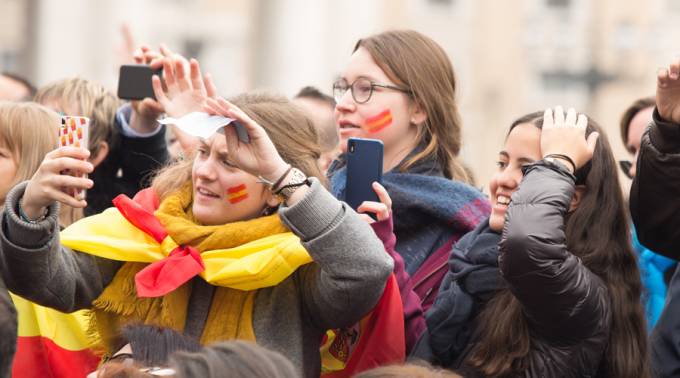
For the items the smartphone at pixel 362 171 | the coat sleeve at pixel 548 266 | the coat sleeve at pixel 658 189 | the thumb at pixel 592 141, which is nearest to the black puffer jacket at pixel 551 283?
the coat sleeve at pixel 548 266

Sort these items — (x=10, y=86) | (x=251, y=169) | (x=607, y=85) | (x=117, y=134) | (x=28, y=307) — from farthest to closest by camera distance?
(x=607, y=85)
(x=10, y=86)
(x=117, y=134)
(x=28, y=307)
(x=251, y=169)

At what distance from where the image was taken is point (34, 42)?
39.4 m

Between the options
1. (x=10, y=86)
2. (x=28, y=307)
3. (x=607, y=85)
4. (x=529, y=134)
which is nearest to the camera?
(x=529, y=134)

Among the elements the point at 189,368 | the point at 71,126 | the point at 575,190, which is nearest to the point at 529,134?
the point at 575,190

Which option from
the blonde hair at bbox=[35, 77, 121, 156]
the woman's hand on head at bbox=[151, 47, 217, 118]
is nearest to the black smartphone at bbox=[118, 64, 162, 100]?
the woman's hand on head at bbox=[151, 47, 217, 118]

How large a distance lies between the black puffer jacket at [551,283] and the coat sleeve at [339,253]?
1.15ft

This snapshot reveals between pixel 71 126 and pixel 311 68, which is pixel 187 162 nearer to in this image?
pixel 71 126

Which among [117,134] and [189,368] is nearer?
[189,368]

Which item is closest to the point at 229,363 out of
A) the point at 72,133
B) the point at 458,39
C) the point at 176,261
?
the point at 176,261

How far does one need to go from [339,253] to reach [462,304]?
0.48 metres

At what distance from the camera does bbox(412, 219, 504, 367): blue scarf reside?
420 cm

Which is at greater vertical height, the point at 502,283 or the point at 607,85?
the point at 502,283

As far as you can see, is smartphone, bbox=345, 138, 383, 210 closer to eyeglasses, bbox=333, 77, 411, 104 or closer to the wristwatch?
the wristwatch

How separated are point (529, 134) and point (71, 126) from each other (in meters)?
1.32
